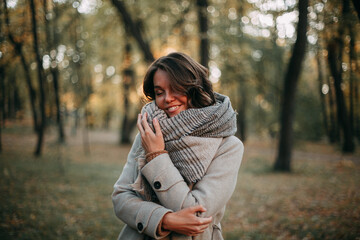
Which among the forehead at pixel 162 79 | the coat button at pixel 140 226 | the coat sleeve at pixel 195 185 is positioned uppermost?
the forehead at pixel 162 79

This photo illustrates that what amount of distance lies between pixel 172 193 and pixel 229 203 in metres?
5.85

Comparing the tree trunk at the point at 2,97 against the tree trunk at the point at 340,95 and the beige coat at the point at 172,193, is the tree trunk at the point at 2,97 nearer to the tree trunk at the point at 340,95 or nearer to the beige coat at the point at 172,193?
the beige coat at the point at 172,193

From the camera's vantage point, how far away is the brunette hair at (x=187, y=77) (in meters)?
1.73

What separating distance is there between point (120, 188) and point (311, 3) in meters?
8.93

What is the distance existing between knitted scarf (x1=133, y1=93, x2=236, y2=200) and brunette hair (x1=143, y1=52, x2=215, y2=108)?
0.13 metres

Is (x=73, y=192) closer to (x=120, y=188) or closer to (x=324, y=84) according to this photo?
(x=120, y=188)

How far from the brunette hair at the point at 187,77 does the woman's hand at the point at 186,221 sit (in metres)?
0.75

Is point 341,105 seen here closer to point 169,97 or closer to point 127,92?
point 127,92

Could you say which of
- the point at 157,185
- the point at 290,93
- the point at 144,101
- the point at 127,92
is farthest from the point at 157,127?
the point at 127,92

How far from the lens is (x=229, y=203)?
6.89 meters

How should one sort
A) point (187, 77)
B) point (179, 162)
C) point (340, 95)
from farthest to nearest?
point (340, 95) → point (187, 77) → point (179, 162)

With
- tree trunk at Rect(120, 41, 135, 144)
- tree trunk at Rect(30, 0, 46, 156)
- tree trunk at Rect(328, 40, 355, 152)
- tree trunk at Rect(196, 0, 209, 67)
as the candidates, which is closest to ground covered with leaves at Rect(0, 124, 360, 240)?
tree trunk at Rect(30, 0, 46, 156)

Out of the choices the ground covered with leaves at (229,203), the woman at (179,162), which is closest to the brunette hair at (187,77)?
the woman at (179,162)

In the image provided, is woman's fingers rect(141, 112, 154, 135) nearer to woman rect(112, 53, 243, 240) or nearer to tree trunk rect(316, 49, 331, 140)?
woman rect(112, 53, 243, 240)
